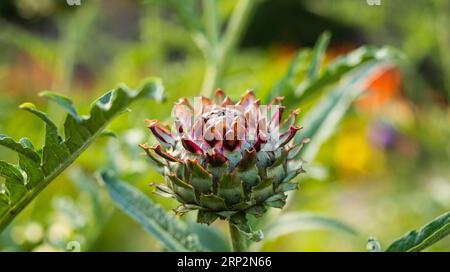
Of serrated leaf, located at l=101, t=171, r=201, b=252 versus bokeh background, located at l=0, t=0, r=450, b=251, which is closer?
serrated leaf, located at l=101, t=171, r=201, b=252

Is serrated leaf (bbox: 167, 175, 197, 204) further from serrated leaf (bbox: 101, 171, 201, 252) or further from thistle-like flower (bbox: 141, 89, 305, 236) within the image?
serrated leaf (bbox: 101, 171, 201, 252)

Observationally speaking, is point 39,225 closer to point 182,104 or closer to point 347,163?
point 182,104

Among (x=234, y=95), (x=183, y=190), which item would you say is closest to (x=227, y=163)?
(x=183, y=190)

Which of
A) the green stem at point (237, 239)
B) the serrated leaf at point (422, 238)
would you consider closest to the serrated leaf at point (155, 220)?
the green stem at point (237, 239)

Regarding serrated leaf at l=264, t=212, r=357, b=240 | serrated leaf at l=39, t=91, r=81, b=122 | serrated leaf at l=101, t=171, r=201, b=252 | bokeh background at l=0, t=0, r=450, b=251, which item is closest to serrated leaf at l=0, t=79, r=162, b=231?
serrated leaf at l=39, t=91, r=81, b=122

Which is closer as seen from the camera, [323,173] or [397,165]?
[323,173]

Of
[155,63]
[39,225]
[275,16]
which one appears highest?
[275,16]
